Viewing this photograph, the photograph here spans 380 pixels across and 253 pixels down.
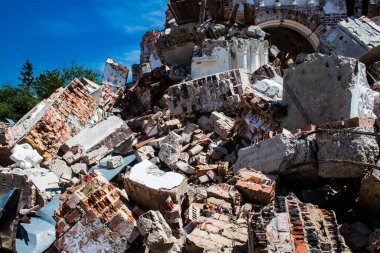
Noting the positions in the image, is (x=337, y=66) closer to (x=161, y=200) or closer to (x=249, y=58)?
(x=161, y=200)

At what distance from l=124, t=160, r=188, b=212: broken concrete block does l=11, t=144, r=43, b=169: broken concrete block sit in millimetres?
2317

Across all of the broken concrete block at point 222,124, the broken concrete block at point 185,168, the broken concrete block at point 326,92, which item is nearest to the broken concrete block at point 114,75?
the broken concrete block at point 222,124

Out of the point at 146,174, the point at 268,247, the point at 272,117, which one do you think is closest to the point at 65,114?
the point at 146,174

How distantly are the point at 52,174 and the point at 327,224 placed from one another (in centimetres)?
412

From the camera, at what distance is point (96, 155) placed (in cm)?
611

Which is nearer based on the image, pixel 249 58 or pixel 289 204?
pixel 289 204

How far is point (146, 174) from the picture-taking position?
173 inches

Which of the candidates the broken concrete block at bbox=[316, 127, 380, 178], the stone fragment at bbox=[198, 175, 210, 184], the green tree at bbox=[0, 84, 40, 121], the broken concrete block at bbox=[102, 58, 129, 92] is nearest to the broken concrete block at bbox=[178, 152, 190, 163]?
the stone fragment at bbox=[198, 175, 210, 184]

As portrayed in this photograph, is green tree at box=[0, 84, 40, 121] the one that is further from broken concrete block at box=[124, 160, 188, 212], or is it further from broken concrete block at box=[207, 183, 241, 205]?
broken concrete block at box=[207, 183, 241, 205]

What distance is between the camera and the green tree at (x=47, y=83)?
57.0 feet

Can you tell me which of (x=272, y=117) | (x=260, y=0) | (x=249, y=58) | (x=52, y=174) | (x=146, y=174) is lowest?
(x=52, y=174)

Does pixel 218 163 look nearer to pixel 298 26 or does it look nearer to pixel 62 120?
pixel 62 120

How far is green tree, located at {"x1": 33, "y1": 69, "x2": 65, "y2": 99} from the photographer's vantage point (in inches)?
683

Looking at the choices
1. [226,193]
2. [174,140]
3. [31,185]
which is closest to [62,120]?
[31,185]
